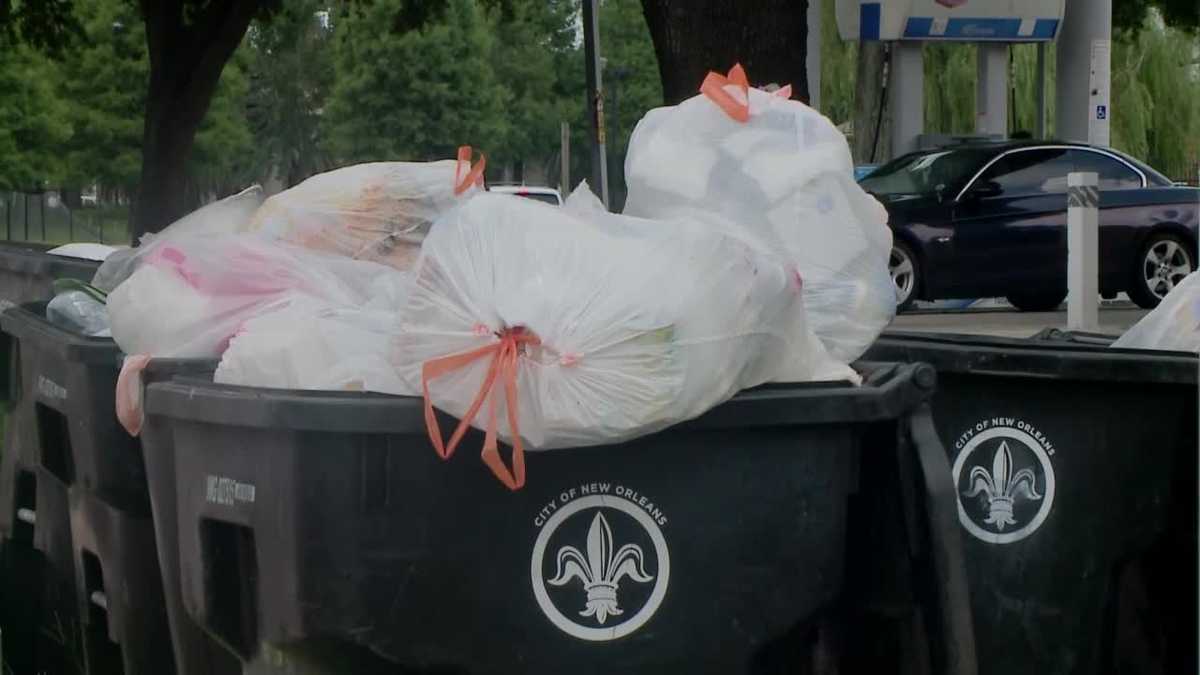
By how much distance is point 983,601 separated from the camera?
3.74 metres

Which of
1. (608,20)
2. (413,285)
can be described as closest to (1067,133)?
(413,285)

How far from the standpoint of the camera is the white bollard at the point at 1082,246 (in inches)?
498

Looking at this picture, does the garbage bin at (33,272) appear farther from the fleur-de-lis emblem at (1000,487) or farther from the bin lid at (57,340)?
the fleur-de-lis emblem at (1000,487)

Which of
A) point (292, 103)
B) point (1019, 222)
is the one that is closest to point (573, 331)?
point (1019, 222)

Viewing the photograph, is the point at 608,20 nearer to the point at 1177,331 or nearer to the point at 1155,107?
the point at 1155,107

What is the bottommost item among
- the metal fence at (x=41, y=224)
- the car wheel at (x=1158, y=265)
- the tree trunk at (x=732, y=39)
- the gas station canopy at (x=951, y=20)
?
the metal fence at (x=41, y=224)

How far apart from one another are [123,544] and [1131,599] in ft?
7.16

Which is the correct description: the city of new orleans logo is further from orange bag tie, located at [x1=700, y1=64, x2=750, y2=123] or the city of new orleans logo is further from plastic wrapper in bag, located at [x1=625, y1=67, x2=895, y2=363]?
orange bag tie, located at [x1=700, y1=64, x2=750, y2=123]

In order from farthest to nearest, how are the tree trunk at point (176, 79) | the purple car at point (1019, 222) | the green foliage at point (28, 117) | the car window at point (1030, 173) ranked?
the green foliage at point (28, 117), the tree trunk at point (176, 79), the car window at point (1030, 173), the purple car at point (1019, 222)

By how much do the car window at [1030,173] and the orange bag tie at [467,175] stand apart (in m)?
11.9

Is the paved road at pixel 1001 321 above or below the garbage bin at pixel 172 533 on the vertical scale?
below

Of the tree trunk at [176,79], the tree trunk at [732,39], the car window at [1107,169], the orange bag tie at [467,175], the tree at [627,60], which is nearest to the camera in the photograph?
the orange bag tie at [467,175]

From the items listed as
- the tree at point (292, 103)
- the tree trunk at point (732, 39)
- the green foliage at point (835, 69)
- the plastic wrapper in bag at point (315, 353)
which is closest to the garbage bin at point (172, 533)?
the plastic wrapper in bag at point (315, 353)

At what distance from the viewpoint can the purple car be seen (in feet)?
52.0
